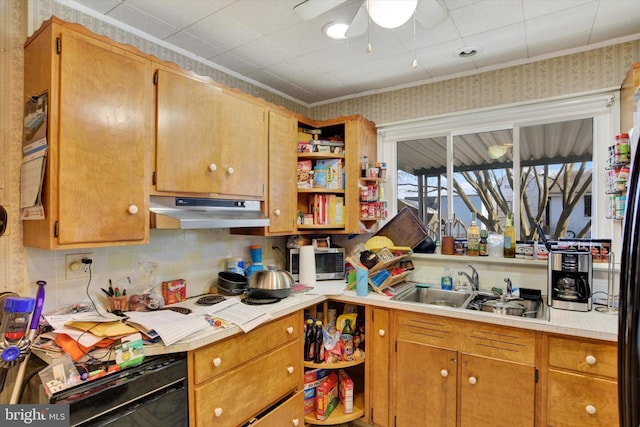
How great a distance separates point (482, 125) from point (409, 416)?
6.76 ft

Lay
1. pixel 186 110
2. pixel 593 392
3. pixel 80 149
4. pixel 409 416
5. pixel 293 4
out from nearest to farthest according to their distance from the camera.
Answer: pixel 80 149 < pixel 593 392 < pixel 293 4 < pixel 186 110 < pixel 409 416

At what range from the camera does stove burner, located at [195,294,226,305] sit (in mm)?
1972

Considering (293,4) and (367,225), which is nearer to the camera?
(293,4)

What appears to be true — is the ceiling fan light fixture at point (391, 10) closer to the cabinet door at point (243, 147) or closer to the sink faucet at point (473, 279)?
the cabinet door at point (243, 147)

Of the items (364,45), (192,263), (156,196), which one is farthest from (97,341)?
(364,45)

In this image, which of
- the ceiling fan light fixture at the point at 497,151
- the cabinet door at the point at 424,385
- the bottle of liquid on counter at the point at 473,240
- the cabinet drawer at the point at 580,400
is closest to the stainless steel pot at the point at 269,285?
the cabinet door at the point at 424,385

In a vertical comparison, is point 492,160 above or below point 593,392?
above

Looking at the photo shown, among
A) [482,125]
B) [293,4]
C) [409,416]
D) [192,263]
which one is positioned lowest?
[409,416]

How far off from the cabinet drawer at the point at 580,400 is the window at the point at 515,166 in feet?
3.32

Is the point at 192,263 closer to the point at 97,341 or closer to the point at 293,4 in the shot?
the point at 97,341

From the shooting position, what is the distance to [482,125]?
8.29ft

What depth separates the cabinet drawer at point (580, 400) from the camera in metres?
1.54

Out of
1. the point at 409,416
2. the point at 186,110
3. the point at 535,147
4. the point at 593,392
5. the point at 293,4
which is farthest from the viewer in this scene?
the point at 535,147

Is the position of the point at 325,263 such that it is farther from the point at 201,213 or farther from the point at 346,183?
the point at 201,213
